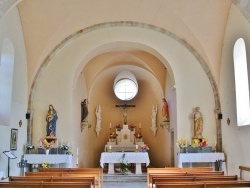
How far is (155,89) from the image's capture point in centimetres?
1775

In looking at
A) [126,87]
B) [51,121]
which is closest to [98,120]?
[126,87]

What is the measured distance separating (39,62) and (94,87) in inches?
203

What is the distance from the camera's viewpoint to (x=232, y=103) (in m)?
11.7

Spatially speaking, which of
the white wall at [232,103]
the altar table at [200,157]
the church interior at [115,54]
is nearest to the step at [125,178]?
the church interior at [115,54]

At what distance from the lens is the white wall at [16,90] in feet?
33.9

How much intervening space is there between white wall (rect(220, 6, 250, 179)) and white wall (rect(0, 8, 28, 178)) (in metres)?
7.15

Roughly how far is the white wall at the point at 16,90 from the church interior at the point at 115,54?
0.11 feet

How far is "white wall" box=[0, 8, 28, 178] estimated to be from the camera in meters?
10.3

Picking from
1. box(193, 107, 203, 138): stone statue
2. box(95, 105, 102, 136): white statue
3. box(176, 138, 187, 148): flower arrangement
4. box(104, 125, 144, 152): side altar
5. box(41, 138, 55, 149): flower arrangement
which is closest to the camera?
box(41, 138, 55, 149): flower arrangement

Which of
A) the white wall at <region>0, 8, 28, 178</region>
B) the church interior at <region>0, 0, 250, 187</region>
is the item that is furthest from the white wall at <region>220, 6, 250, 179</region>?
the white wall at <region>0, 8, 28, 178</region>

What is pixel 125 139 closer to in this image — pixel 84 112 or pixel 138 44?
pixel 84 112

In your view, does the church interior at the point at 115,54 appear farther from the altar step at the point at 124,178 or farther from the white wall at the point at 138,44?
the altar step at the point at 124,178

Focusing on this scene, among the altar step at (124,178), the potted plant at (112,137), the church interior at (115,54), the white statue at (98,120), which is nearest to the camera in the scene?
the church interior at (115,54)

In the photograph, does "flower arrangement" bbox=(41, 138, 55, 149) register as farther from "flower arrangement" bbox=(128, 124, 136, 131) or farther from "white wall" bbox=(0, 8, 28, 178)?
"flower arrangement" bbox=(128, 124, 136, 131)
